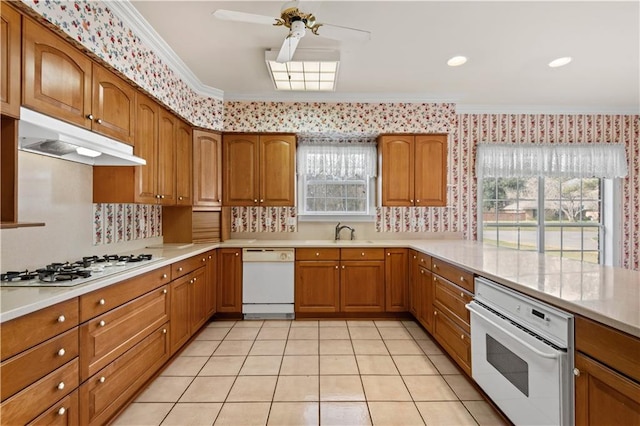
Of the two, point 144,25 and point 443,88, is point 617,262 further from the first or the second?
point 144,25

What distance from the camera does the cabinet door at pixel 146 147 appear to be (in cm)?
262

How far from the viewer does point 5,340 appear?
119 centimetres

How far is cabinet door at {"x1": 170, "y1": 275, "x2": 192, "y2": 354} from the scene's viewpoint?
266 centimetres

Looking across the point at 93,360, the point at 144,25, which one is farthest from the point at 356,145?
the point at 93,360

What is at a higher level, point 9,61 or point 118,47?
point 118,47

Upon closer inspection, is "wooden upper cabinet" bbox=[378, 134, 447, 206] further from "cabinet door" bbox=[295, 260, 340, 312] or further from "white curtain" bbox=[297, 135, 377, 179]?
"cabinet door" bbox=[295, 260, 340, 312]

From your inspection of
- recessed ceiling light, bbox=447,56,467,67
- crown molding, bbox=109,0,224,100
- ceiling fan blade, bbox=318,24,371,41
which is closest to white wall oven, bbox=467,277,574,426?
ceiling fan blade, bbox=318,24,371,41

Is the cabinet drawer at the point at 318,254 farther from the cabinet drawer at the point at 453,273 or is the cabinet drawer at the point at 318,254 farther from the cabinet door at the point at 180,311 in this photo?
the cabinet door at the point at 180,311

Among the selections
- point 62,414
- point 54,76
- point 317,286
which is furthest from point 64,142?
point 317,286

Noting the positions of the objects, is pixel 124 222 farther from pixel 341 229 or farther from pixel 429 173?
pixel 429 173

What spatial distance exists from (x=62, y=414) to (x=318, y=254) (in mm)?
2589

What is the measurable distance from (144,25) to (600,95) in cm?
488

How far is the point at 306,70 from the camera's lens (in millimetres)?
3088

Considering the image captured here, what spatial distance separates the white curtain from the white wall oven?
2.36m
